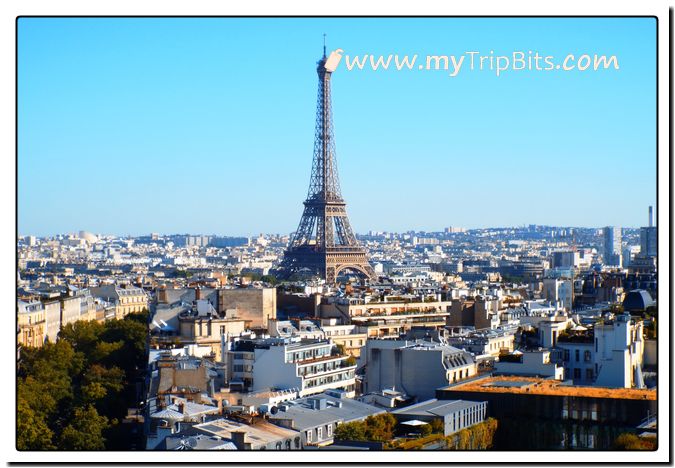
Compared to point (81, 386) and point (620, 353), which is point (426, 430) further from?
point (81, 386)

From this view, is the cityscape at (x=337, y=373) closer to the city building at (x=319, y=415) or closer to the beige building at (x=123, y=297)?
the city building at (x=319, y=415)

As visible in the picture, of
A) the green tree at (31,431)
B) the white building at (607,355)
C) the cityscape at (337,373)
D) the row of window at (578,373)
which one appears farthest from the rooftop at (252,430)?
the row of window at (578,373)

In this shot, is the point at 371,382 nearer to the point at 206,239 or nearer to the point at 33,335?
the point at 33,335

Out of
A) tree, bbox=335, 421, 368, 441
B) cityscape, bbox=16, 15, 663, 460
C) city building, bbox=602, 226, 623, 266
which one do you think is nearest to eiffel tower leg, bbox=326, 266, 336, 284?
cityscape, bbox=16, 15, 663, 460

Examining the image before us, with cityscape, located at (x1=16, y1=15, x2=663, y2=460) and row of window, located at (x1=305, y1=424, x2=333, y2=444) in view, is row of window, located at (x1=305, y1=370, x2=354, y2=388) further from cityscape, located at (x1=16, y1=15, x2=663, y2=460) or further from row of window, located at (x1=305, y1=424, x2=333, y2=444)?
row of window, located at (x1=305, y1=424, x2=333, y2=444)

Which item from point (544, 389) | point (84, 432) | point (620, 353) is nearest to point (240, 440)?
point (544, 389)
